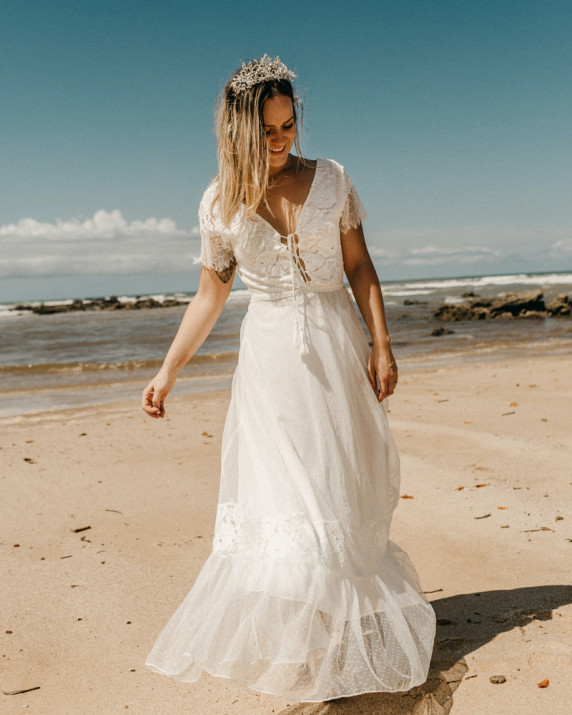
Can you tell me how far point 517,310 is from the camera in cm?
2319

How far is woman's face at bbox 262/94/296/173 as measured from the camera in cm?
223

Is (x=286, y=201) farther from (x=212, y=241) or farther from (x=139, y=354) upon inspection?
(x=139, y=354)

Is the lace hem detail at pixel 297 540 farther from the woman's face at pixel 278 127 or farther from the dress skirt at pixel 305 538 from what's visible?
the woman's face at pixel 278 127

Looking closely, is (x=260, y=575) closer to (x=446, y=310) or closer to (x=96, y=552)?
(x=96, y=552)

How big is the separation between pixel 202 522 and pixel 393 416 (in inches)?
120

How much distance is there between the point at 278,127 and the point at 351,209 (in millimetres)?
388

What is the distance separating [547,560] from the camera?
338 cm

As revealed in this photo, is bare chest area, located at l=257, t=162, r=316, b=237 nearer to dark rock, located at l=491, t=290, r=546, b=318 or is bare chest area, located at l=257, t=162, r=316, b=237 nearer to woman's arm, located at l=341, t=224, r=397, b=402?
woman's arm, located at l=341, t=224, r=397, b=402

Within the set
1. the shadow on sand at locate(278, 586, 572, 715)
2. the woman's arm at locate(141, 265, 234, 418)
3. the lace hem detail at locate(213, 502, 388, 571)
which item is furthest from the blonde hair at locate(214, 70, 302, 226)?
the shadow on sand at locate(278, 586, 572, 715)

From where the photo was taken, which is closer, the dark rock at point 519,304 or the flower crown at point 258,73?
the flower crown at point 258,73

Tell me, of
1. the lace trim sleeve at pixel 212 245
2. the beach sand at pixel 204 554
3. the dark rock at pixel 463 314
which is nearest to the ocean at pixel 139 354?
the dark rock at pixel 463 314

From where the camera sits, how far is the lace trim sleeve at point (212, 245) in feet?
7.83

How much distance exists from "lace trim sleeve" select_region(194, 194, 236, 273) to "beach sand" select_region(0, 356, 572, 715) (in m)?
1.63

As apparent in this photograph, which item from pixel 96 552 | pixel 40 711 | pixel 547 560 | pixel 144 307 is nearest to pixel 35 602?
pixel 96 552
